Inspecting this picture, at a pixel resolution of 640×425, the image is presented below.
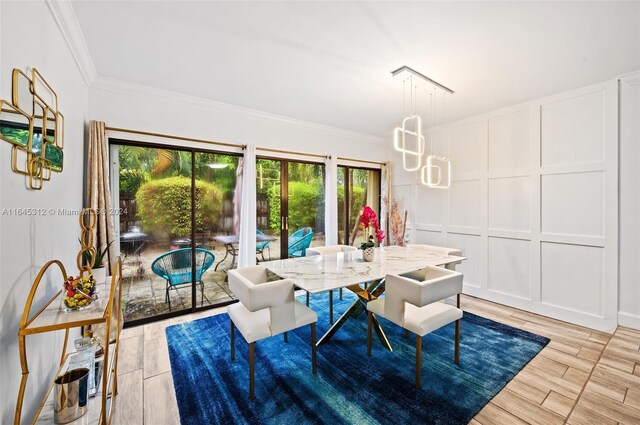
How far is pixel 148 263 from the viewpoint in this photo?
3.18 meters

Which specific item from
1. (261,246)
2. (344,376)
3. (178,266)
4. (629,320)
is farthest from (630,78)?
(178,266)

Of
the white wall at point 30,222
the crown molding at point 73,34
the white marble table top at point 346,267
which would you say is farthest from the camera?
the white marble table top at point 346,267

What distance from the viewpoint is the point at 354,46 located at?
2.20 meters

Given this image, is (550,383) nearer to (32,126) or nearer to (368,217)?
(368,217)

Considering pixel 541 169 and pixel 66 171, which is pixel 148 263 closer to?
pixel 66 171

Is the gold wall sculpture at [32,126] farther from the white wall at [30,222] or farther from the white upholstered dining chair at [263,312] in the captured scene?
the white upholstered dining chair at [263,312]

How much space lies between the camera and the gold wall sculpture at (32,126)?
1.20 metres

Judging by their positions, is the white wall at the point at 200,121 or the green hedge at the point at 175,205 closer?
the white wall at the point at 200,121

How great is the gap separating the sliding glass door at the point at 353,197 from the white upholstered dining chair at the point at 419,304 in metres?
2.61

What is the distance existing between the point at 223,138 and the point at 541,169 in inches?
159

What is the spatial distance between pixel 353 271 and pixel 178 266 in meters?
2.23

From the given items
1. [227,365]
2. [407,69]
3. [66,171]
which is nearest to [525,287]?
[407,69]

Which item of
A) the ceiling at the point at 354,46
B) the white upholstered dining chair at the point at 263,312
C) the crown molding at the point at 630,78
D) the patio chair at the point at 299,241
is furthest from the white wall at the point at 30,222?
the crown molding at the point at 630,78

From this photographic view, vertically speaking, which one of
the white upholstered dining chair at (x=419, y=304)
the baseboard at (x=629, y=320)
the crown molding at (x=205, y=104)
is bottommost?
the baseboard at (x=629, y=320)
